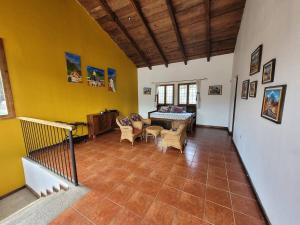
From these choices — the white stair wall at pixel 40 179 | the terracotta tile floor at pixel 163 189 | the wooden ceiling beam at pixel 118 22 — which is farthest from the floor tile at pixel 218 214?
the wooden ceiling beam at pixel 118 22

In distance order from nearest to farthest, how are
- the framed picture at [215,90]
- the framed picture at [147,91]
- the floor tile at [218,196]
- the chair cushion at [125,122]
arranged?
1. the floor tile at [218,196]
2. the chair cushion at [125,122]
3. the framed picture at [215,90]
4. the framed picture at [147,91]

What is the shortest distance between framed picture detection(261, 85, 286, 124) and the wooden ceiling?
3.29m

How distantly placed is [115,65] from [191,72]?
3531mm

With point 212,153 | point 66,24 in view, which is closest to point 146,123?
point 212,153

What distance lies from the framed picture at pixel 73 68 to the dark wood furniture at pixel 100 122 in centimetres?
126

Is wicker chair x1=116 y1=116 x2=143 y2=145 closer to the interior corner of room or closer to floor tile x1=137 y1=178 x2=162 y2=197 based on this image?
the interior corner of room

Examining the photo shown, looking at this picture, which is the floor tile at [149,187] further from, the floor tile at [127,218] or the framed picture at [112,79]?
the framed picture at [112,79]

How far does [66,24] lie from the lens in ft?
12.4

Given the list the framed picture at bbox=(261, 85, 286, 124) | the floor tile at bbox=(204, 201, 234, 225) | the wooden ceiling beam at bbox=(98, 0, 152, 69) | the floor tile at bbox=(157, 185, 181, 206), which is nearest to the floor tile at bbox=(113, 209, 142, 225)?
the floor tile at bbox=(157, 185, 181, 206)

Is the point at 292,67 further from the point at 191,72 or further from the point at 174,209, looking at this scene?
the point at 191,72

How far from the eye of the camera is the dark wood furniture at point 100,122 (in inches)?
176

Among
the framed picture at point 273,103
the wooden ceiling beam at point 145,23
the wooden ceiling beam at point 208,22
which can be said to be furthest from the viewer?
the wooden ceiling beam at point 145,23

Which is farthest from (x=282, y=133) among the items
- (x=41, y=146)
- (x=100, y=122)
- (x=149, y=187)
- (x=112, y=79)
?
(x=112, y=79)

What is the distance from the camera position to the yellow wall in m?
2.73
